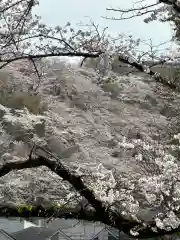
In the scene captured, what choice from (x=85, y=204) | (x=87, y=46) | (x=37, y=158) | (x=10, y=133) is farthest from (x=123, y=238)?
(x=87, y=46)

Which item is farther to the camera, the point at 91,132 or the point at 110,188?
the point at 91,132

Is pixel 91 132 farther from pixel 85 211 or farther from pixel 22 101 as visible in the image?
pixel 85 211

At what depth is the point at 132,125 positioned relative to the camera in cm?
812

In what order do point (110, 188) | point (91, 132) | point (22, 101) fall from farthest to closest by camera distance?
1. point (91, 132)
2. point (22, 101)
3. point (110, 188)

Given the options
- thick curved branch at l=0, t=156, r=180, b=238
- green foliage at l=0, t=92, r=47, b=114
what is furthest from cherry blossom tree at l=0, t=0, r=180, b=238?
green foliage at l=0, t=92, r=47, b=114

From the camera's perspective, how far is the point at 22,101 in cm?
779

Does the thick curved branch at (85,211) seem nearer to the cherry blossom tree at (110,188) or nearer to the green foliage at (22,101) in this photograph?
the cherry blossom tree at (110,188)

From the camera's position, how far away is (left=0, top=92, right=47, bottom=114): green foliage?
7.64 meters

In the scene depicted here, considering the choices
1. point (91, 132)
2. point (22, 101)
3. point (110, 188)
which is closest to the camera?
point (110, 188)

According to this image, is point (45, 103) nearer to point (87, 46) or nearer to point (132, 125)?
point (132, 125)

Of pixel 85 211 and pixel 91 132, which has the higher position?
pixel 85 211

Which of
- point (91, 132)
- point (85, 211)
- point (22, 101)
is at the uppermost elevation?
point (22, 101)

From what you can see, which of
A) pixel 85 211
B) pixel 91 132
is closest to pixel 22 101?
pixel 91 132

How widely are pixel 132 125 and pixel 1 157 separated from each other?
235 cm
